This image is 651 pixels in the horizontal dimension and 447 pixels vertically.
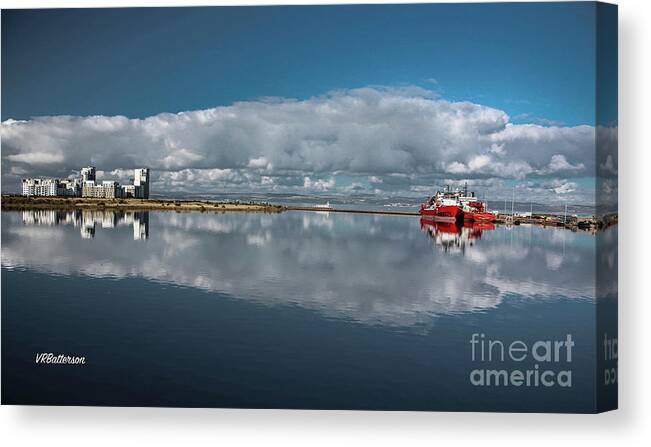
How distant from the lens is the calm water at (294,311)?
9062mm

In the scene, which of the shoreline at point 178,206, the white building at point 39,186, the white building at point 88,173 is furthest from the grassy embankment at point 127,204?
the white building at point 88,173

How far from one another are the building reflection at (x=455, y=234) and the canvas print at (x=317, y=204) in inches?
1.7

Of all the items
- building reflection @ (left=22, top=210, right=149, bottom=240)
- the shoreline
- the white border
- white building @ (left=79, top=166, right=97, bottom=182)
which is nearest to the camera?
the white border

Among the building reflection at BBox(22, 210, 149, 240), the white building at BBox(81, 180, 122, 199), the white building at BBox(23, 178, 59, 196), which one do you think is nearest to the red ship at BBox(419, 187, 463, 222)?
the building reflection at BBox(22, 210, 149, 240)

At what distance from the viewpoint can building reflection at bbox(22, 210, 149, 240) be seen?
10953 mm

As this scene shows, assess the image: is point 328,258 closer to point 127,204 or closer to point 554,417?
point 127,204

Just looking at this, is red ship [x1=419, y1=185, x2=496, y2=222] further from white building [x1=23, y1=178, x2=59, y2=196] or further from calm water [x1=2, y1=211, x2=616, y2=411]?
white building [x1=23, y1=178, x2=59, y2=196]

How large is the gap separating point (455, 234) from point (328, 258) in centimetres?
203

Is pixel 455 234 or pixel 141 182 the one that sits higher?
pixel 141 182

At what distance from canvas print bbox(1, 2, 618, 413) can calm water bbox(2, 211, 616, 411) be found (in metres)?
0.03

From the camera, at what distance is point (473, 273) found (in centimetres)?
995

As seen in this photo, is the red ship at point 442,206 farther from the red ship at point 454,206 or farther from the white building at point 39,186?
the white building at point 39,186

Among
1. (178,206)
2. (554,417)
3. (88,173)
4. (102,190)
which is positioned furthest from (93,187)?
(554,417)

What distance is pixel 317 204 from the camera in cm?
1079
